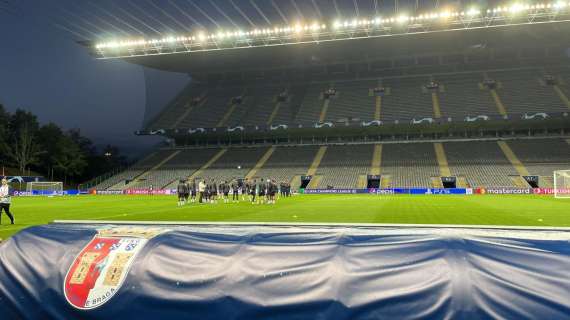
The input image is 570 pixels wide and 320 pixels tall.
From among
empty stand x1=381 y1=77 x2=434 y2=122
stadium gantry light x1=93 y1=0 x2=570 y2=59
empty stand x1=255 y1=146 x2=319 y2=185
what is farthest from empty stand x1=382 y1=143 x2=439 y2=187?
stadium gantry light x1=93 y1=0 x2=570 y2=59

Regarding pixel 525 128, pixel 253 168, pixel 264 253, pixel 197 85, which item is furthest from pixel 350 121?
pixel 264 253

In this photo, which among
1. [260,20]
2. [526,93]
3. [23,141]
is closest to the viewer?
[260,20]

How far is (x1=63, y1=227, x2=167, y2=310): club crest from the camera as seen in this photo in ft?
13.2

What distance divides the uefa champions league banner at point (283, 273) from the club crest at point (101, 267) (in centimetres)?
1

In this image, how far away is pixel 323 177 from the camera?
5238 cm

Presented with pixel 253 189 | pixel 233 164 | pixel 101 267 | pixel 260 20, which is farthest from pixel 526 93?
pixel 101 267

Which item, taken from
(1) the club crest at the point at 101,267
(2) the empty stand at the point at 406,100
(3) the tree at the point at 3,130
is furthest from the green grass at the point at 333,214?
(3) the tree at the point at 3,130

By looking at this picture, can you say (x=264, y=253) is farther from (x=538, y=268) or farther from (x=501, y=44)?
(x=501, y=44)

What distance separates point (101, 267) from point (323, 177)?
160 feet

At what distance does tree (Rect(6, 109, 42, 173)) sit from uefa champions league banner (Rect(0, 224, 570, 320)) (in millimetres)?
76881

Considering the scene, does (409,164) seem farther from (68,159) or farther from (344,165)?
(68,159)

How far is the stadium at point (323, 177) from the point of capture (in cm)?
353

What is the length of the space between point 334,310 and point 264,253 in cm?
87

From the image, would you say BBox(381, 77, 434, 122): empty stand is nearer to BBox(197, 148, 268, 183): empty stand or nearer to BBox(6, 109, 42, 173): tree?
BBox(197, 148, 268, 183): empty stand
